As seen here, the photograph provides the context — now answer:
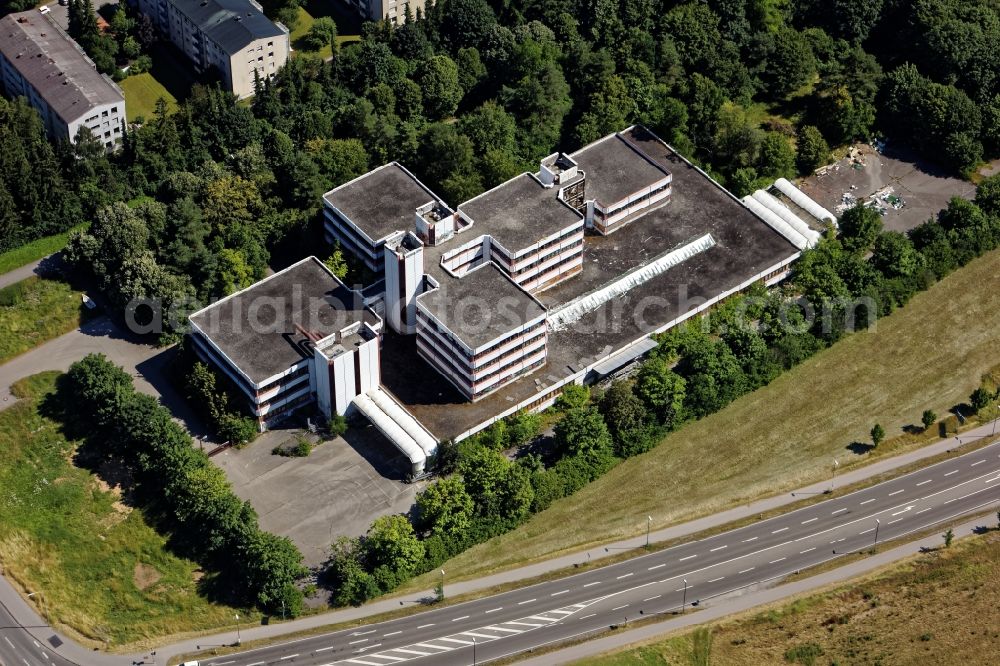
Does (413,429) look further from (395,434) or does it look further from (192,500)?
(192,500)

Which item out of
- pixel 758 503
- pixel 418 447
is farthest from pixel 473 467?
pixel 758 503

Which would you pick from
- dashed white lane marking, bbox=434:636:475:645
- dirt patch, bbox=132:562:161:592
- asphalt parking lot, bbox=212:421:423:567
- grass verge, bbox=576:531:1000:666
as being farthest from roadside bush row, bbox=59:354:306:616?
grass verge, bbox=576:531:1000:666

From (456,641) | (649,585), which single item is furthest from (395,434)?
(649,585)

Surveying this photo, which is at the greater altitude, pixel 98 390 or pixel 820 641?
pixel 98 390

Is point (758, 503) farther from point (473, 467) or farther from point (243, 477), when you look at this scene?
point (243, 477)

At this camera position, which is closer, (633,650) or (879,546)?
(633,650)

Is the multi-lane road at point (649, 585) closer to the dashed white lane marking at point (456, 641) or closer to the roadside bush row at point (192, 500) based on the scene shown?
the dashed white lane marking at point (456, 641)
